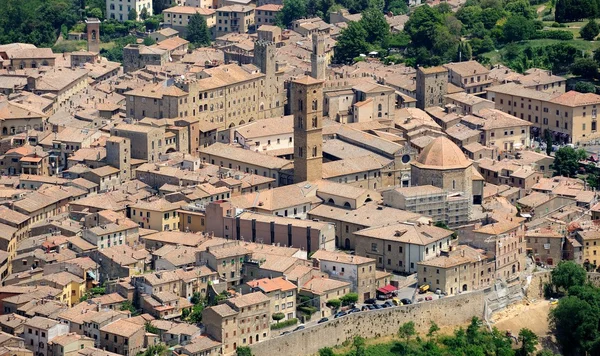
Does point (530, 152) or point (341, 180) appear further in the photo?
point (530, 152)

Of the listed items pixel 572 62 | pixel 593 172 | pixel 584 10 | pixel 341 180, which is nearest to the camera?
pixel 341 180

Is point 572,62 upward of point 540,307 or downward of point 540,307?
upward

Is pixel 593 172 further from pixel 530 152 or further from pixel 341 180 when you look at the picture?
pixel 341 180

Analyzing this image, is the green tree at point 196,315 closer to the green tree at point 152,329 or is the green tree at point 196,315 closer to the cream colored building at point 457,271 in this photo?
the green tree at point 152,329

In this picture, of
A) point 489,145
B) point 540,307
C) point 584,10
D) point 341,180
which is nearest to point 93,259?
point 341,180

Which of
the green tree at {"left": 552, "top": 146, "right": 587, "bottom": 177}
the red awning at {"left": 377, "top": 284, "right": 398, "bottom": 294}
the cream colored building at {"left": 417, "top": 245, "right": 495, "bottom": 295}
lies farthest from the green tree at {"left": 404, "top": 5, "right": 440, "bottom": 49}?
the red awning at {"left": 377, "top": 284, "right": 398, "bottom": 294}

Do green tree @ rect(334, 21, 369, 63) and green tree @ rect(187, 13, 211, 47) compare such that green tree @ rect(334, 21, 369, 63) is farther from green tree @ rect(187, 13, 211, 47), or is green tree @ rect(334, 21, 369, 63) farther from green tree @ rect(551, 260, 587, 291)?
green tree @ rect(551, 260, 587, 291)

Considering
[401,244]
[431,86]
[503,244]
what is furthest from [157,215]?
[431,86]
